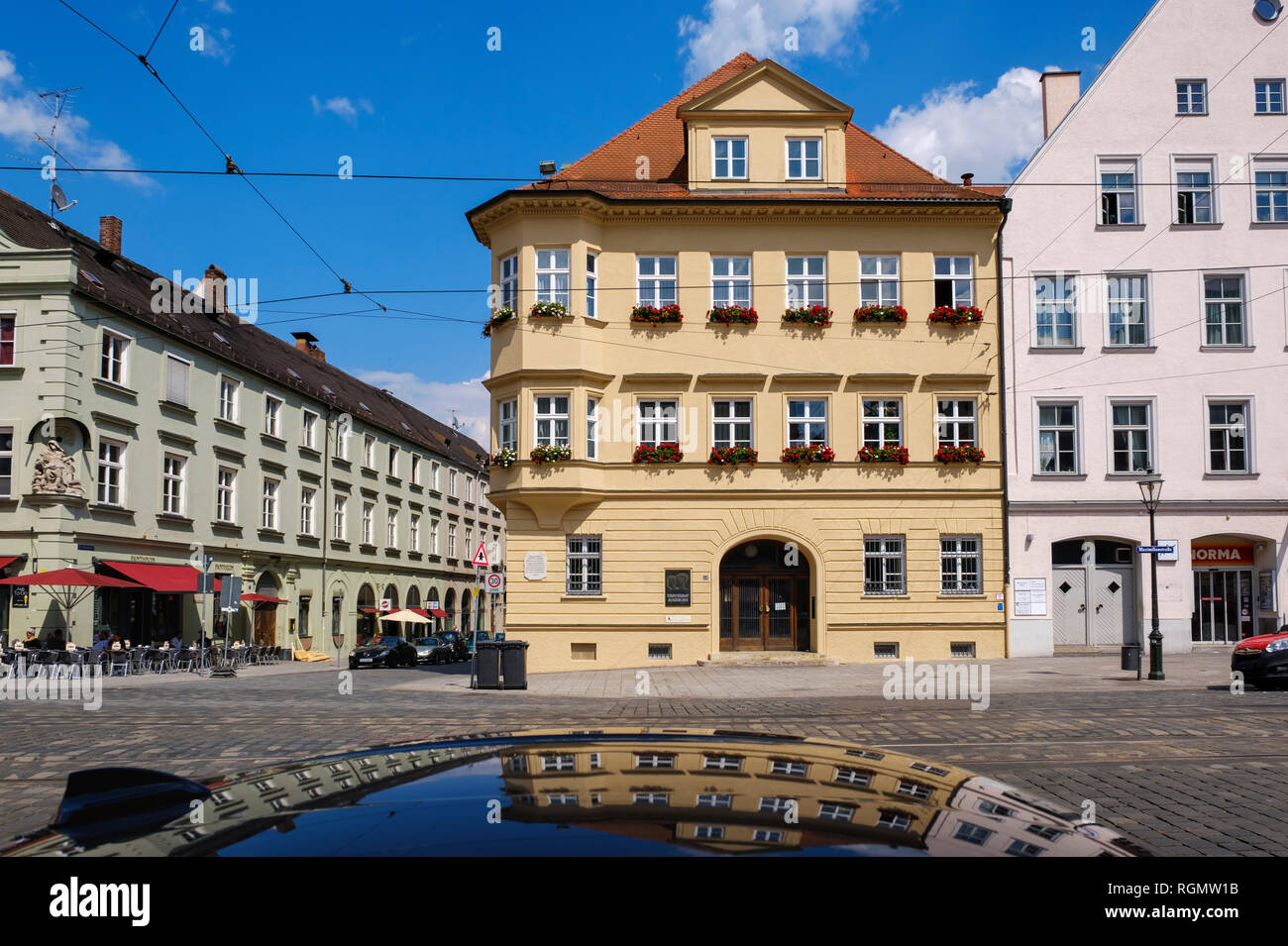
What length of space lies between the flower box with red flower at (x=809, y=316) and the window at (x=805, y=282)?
37 centimetres

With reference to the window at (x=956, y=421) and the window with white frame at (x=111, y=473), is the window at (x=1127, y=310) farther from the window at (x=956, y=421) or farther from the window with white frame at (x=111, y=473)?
the window with white frame at (x=111, y=473)

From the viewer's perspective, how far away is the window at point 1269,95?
30.3m

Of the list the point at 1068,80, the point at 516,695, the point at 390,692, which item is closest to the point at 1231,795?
the point at 516,695

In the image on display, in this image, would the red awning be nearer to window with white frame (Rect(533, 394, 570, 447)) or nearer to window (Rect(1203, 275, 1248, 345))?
window with white frame (Rect(533, 394, 570, 447))

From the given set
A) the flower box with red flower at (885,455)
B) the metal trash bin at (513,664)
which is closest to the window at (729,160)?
the flower box with red flower at (885,455)

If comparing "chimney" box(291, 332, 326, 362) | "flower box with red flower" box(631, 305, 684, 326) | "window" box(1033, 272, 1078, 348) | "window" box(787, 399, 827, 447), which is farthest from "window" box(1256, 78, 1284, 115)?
"chimney" box(291, 332, 326, 362)

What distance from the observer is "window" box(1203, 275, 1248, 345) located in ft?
98.6

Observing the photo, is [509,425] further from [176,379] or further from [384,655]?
[176,379]

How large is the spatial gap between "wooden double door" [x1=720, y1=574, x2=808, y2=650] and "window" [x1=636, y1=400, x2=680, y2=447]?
173 inches

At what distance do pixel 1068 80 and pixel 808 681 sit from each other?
824 inches

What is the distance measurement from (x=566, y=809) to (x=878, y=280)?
2940cm

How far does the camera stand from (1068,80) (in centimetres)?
3234

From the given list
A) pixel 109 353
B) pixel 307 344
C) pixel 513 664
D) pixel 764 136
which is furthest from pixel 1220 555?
pixel 307 344
